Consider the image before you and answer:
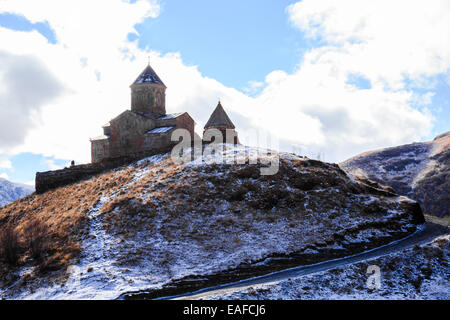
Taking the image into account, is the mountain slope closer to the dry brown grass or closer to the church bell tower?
the church bell tower

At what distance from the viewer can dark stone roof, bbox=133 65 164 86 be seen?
43.9 m

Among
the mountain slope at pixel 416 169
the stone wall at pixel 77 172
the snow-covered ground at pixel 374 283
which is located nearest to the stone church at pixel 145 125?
the stone wall at pixel 77 172

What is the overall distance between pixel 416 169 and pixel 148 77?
79.0m

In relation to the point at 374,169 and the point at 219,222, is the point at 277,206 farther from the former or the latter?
the point at 374,169

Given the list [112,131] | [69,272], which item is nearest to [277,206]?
[69,272]

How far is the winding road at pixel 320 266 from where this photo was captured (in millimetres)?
16000

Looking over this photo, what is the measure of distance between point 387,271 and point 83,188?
89.3 ft

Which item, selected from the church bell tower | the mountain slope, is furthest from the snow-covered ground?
the mountain slope

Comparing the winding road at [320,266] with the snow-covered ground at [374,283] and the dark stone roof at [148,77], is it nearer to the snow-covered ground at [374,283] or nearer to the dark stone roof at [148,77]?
the snow-covered ground at [374,283]

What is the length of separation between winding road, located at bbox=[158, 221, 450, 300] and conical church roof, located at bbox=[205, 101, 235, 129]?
904 inches

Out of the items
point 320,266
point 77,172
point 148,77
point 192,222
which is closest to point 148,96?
point 148,77

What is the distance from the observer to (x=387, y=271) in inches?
689

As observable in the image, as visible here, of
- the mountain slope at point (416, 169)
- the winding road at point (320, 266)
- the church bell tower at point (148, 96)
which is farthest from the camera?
the mountain slope at point (416, 169)

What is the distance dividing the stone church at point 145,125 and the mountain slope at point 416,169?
5878cm
